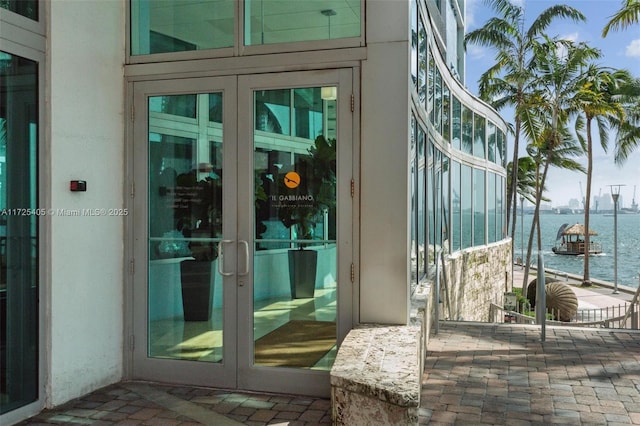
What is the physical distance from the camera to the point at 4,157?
3.67 meters

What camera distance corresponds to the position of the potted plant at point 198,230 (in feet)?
14.6

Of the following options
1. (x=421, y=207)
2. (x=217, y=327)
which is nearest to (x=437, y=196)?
(x=421, y=207)

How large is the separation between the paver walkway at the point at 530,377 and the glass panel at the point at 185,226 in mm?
1729

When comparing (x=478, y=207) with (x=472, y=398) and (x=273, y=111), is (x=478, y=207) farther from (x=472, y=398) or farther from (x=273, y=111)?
(x=273, y=111)

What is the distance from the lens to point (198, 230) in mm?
4496

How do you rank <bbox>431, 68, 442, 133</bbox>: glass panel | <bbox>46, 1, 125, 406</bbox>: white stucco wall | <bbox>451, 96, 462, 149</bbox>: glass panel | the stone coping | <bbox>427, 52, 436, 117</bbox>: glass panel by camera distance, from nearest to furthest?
the stone coping
<bbox>46, 1, 125, 406</bbox>: white stucco wall
<bbox>427, 52, 436, 117</bbox>: glass panel
<bbox>431, 68, 442, 133</bbox>: glass panel
<bbox>451, 96, 462, 149</bbox>: glass panel

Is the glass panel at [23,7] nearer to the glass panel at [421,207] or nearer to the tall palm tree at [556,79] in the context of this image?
the glass panel at [421,207]

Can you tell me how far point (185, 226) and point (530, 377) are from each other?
291cm

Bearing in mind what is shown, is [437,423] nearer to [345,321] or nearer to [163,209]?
[345,321]

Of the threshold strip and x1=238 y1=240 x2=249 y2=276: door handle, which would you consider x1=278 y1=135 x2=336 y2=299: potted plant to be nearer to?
x1=238 y1=240 x2=249 y2=276: door handle

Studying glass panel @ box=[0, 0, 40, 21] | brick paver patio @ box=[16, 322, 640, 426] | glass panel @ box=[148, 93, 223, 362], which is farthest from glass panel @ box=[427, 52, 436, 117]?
glass panel @ box=[0, 0, 40, 21]

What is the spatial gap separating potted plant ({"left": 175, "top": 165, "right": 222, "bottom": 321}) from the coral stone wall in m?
5.45

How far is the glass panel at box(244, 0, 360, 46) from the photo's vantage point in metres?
4.20

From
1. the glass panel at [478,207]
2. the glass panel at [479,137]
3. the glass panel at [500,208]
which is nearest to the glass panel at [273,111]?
the glass panel at [478,207]
